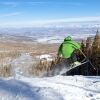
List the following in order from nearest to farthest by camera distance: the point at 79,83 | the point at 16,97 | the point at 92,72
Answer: the point at 16,97 < the point at 79,83 < the point at 92,72

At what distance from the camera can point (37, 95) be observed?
7.97 meters

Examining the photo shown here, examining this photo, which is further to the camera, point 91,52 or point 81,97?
point 91,52

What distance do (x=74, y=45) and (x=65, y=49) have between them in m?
0.29

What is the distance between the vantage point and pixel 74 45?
859 cm

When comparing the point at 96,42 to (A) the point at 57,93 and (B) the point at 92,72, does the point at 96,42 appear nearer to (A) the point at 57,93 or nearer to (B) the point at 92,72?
(B) the point at 92,72

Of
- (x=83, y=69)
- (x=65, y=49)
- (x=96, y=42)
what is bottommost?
(x=83, y=69)

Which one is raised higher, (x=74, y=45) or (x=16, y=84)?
(x=74, y=45)

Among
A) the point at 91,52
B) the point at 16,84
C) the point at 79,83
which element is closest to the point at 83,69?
the point at 91,52

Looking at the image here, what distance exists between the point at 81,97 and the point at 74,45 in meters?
1.48

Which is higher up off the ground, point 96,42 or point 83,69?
point 96,42

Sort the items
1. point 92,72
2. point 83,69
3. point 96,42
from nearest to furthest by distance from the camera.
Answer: point 92,72 → point 83,69 → point 96,42

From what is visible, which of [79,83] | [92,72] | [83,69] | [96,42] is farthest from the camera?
[96,42]

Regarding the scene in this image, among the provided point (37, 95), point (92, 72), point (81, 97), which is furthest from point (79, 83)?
point (92, 72)

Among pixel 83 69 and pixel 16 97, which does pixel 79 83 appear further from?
pixel 83 69
